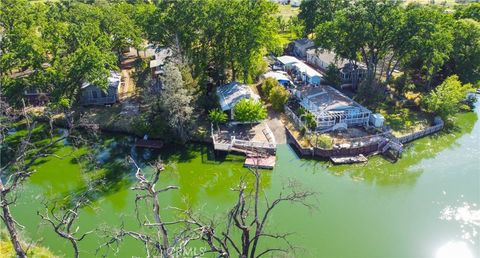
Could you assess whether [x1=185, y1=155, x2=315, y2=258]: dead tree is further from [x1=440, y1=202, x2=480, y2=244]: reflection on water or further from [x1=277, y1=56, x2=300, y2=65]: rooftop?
[x1=277, y1=56, x2=300, y2=65]: rooftop

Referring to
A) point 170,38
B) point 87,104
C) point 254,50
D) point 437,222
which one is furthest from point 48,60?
point 437,222

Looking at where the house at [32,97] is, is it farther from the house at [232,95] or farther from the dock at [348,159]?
the dock at [348,159]

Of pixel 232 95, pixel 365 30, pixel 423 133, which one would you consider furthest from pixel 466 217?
pixel 232 95

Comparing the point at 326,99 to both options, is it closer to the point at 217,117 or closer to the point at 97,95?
the point at 217,117

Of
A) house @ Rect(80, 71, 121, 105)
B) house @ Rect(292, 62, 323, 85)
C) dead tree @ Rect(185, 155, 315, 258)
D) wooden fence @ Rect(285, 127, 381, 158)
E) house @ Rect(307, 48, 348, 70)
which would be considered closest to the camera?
dead tree @ Rect(185, 155, 315, 258)

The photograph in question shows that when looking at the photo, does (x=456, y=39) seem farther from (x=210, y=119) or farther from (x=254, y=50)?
(x=210, y=119)

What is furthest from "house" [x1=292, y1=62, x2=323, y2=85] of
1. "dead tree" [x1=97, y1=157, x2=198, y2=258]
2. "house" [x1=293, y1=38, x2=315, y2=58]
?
"dead tree" [x1=97, y1=157, x2=198, y2=258]
